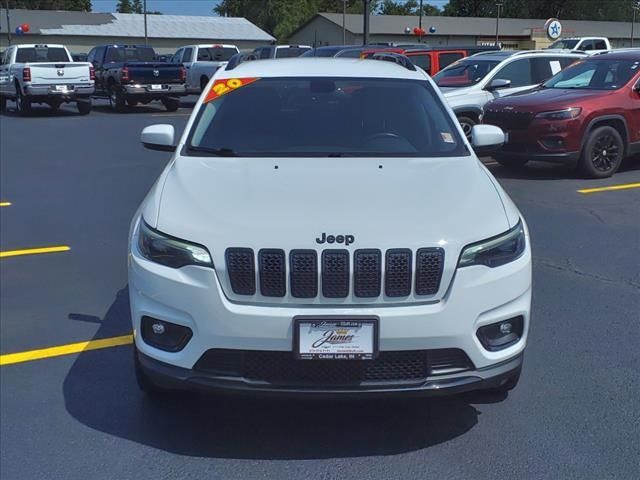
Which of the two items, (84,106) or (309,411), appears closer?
(309,411)

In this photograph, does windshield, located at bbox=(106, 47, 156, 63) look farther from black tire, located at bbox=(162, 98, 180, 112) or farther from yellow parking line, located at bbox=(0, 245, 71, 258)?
yellow parking line, located at bbox=(0, 245, 71, 258)

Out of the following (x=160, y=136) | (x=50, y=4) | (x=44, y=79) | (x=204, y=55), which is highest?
(x=50, y=4)

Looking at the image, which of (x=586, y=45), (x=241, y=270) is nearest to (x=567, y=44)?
(x=586, y=45)

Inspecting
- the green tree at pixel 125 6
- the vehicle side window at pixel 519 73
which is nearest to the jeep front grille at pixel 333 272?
the vehicle side window at pixel 519 73

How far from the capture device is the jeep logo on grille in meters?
3.22

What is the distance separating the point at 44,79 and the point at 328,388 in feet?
66.1

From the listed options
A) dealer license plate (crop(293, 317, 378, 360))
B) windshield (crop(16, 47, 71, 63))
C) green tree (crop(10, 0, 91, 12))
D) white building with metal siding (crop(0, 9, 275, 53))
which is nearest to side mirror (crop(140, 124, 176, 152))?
dealer license plate (crop(293, 317, 378, 360))

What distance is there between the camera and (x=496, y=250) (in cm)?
339

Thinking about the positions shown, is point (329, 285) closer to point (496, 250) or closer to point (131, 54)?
point (496, 250)

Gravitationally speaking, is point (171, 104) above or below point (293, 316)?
below

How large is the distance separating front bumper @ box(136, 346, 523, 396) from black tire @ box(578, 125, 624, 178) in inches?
306

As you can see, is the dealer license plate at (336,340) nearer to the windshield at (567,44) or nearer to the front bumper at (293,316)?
the front bumper at (293,316)

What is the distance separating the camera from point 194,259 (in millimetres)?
3273

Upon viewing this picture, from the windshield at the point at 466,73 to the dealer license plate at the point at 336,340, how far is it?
35.4 ft
